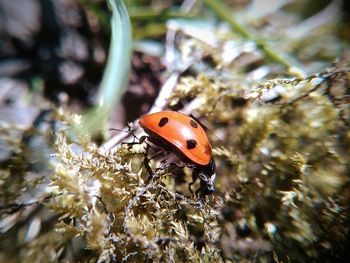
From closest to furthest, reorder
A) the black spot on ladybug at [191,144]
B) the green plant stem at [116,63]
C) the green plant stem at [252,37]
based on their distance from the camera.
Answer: the black spot on ladybug at [191,144], the green plant stem at [116,63], the green plant stem at [252,37]

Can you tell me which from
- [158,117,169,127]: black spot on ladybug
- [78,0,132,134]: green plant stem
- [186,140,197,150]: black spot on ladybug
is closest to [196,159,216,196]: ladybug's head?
[186,140,197,150]: black spot on ladybug

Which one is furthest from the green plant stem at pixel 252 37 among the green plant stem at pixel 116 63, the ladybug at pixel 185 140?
the ladybug at pixel 185 140

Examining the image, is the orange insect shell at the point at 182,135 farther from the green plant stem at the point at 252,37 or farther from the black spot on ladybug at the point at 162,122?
the green plant stem at the point at 252,37

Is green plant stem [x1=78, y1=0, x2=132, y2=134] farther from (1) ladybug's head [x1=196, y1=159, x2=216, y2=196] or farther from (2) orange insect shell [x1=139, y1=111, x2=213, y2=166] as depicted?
(1) ladybug's head [x1=196, y1=159, x2=216, y2=196]

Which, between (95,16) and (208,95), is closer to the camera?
(208,95)

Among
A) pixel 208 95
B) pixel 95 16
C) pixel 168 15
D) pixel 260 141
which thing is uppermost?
pixel 168 15

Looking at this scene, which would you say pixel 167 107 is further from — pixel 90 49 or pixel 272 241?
pixel 272 241

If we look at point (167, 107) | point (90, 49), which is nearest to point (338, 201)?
point (167, 107)
